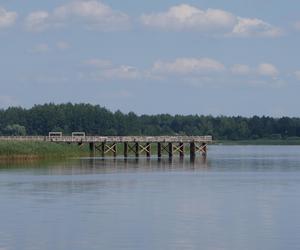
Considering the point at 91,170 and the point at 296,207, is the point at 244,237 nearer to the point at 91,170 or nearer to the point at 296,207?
the point at 296,207

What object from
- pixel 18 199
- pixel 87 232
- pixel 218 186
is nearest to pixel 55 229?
pixel 87 232

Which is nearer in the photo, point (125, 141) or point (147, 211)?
point (147, 211)

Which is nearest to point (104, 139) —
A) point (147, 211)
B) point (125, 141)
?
point (125, 141)

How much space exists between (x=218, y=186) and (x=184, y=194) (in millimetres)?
7828

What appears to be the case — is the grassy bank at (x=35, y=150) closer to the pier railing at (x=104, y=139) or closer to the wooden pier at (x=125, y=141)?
the pier railing at (x=104, y=139)

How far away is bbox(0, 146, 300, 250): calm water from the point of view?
136ft

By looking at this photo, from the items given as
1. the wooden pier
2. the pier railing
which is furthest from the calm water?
the wooden pier

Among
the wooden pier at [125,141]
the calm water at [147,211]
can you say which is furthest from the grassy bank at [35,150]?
the calm water at [147,211]

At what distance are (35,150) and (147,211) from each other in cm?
5792

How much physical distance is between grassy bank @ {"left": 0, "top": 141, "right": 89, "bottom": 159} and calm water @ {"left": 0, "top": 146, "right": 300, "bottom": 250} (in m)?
19.0

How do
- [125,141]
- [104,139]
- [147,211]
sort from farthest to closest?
[125,141]
[104,139]
[147,211]

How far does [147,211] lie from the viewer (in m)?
52.1

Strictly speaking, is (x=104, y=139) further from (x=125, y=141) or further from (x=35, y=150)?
(x=35, y=150)

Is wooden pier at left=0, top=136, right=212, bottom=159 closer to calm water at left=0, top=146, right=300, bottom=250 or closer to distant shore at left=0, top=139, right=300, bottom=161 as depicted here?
distant shore at left=0, top=139, right=300, bottom=161
